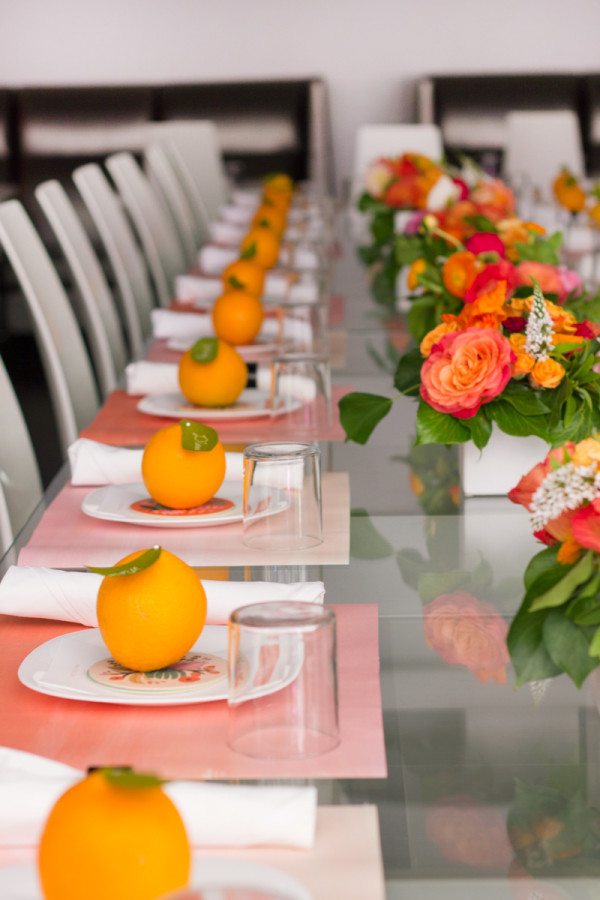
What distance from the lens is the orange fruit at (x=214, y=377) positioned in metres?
1.50

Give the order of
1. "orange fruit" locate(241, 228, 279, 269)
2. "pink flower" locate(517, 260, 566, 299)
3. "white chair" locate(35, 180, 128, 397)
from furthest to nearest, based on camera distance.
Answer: "orange fruit" locate(241, 228, 279, 269) → "white chair" locate(35, 180, 128, 397) → "pink flower" locate(517, 260, 566, 299)

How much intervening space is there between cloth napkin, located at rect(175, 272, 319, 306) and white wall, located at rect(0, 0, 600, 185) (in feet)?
15.2

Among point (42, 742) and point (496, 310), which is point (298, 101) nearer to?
point (496, 310)

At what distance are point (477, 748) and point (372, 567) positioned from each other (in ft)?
1.02

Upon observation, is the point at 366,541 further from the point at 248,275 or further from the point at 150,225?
the point at 150,225

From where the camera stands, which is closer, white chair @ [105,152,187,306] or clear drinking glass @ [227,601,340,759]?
clear drinking glass @ [227,601,340,759]

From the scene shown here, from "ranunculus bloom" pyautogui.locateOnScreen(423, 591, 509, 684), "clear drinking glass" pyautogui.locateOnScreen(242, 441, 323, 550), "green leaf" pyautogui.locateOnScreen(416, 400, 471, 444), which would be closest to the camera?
"ranunculus bloom" pyautogui.locateOnScreen(423, 591, 509, 684)

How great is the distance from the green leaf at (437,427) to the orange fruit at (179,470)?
19 cm

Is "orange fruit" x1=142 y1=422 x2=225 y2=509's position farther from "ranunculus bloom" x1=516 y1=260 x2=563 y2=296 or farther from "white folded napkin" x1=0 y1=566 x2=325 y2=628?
"ranunculus bloom" x1=516 y1=260 x2=563 y2=296

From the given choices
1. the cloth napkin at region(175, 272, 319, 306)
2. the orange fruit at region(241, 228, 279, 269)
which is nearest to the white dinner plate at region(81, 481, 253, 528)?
the cloth napkin at region(175, 272, 319, 306)

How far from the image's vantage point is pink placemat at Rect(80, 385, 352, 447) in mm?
1437

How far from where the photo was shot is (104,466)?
49.9 inches

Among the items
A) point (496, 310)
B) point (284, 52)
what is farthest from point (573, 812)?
point (284, 52)

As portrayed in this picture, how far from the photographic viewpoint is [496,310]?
1208mm
